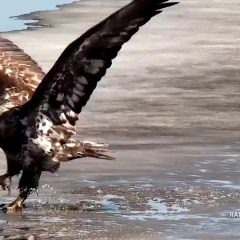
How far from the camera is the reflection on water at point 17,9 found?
20875 millimetres

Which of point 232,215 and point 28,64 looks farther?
point 28,64

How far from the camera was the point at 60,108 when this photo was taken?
8.32 m

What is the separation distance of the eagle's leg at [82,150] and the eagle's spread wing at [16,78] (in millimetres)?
559

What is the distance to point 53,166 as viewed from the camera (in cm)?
834

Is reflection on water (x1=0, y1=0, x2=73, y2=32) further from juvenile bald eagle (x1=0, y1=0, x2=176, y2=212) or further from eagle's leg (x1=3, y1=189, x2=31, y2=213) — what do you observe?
eagle's leg (x1=3, y1=189, x2=31, y2=213)

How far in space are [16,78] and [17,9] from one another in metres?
14.8

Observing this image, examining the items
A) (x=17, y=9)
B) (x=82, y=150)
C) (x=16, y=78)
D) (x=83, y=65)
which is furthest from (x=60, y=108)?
(x=17, y=9)

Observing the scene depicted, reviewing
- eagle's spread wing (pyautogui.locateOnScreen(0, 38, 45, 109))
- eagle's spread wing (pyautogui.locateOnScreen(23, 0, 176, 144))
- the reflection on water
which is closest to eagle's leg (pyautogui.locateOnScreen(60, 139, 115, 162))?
eagle's spread wing (pyautogui.locateOnScreen(23, 0, 176, 144))

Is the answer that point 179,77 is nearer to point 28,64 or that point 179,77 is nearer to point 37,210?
point 28,64

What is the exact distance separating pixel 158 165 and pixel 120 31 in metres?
1.98

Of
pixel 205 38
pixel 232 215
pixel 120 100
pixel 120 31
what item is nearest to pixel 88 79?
pixel 120 31

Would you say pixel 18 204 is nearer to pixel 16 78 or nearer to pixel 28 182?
pixel 28 182

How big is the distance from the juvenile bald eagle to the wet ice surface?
0.28 meters

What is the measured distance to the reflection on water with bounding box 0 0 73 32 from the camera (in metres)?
20.9
